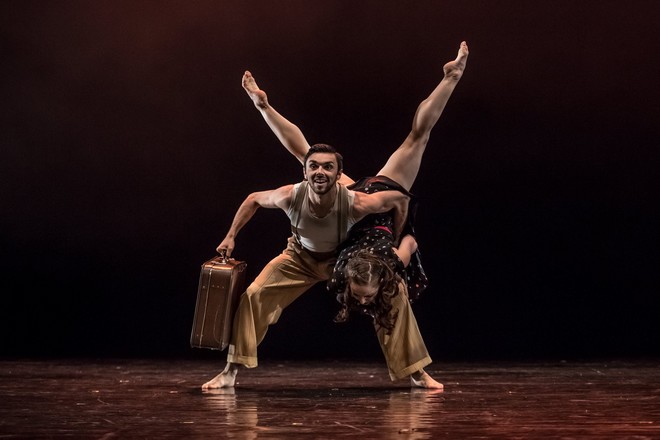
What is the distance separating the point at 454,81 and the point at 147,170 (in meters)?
2.53

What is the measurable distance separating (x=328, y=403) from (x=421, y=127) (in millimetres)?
1554

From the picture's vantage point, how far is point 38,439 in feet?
8.80

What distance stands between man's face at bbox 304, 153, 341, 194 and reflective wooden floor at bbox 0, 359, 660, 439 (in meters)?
0.80

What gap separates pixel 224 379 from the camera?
412 centimetres

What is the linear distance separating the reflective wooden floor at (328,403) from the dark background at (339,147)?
3.59 feet

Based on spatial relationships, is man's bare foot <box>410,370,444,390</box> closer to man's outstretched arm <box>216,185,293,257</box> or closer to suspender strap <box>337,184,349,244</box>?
suspender strap <box>337,184,349,244</box>

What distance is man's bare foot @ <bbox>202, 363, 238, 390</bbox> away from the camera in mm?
4102

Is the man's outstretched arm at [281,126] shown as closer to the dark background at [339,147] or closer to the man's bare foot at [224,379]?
the man's bare foot at [224,379]

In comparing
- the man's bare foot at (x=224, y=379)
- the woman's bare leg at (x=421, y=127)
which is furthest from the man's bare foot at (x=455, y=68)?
the man's bare foot at (x=224, y=379)

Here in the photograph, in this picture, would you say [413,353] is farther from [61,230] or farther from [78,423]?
[61,230]

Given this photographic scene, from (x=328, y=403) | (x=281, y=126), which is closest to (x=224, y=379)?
(x=328, y=403)

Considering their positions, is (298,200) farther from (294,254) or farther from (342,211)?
(294,254)

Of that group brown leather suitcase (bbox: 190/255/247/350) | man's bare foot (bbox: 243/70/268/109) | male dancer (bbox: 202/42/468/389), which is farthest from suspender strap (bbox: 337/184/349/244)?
man's bare foot (bbox: 243/70/268/109)

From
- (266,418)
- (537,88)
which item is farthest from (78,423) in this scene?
(537,88)
